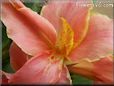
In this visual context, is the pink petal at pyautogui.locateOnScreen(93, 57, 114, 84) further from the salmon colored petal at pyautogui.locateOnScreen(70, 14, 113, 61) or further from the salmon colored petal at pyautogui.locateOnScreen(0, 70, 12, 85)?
the salmon colored petal at pyautogui.locateOnScreen(0, 70, 12, 85)

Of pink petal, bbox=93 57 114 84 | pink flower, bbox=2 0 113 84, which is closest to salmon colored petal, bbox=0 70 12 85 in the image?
pink flower, bbox=2 0 113 84

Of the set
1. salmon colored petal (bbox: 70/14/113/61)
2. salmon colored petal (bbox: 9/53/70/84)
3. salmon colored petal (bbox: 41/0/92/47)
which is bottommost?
salmon colored petal (bbox: 9/53/70/84)

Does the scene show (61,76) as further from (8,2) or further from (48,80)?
(8,2)

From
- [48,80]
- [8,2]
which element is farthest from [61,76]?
[8,2]

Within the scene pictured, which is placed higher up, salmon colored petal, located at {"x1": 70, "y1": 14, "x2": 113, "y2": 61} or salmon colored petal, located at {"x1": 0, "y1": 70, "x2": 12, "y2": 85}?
salmon colored petal, located at {"x1": 70, "y1": 14, "x2": 113, "y2": 61}

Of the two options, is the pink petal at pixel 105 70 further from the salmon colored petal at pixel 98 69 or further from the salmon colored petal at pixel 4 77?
the salmon colored petal at pixel 4 77

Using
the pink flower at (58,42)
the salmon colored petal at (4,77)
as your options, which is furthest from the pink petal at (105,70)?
the salmon colored petal at (4,77)
